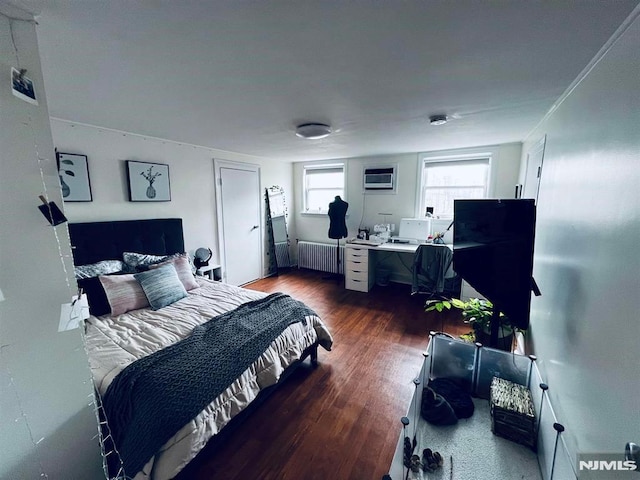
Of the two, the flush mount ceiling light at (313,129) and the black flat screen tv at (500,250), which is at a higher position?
the flush mount ceiling light at (313,129)

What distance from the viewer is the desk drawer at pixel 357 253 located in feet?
13.8

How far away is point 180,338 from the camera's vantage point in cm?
184

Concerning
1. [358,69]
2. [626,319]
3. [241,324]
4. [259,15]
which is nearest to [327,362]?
[241,324]

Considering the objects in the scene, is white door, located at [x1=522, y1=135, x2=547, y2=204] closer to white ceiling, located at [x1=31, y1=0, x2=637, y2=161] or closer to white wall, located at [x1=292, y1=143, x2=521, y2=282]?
white ceiling, located at [x1=31, y1=0, x2=637, y2=161]

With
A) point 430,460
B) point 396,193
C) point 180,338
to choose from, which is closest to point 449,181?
point 396,193

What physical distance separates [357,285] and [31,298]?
12.5 feet

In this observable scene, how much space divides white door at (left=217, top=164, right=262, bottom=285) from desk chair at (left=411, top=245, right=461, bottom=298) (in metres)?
2.73

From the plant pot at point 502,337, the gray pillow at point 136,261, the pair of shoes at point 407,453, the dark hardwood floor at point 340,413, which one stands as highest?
the gray pillow at point 136,261

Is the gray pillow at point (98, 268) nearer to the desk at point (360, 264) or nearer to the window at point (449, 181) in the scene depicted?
the desk at point (360, 264)

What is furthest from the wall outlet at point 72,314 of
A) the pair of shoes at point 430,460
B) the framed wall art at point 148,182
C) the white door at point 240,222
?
the white door at point 240,222

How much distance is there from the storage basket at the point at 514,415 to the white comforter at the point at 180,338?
4.30 ft

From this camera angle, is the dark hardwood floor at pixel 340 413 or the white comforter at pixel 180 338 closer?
the white comforter at pixel 180 338

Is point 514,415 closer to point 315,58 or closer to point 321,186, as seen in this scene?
point 315,58

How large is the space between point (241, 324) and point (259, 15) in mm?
1832
